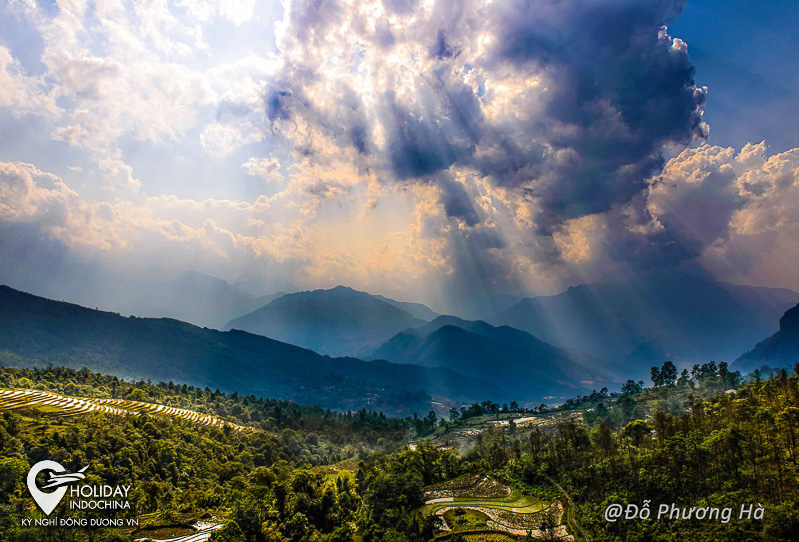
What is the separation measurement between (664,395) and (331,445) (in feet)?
325

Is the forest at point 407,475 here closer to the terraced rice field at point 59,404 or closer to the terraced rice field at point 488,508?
the terraced rice field at point 488,508

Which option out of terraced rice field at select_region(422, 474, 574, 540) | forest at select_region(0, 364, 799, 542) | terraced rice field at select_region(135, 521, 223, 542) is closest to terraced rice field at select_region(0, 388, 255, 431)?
forest at select_region(0, 364, 799, 542)

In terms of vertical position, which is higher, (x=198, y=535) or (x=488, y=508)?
(x=488, y=508)

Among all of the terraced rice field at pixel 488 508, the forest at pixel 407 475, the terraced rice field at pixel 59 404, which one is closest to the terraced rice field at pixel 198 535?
the forest at pixel 407 475

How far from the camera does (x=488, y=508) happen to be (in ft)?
126

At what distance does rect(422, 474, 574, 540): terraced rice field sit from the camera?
32.8 meters

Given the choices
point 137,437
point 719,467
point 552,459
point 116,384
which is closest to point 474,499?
point 552,459

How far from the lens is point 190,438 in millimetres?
69312

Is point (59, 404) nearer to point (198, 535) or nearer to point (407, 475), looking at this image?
point (198, 535)

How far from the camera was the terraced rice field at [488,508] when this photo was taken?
3278 cm

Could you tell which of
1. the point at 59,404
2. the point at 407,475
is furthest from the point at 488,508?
the point at 59,404

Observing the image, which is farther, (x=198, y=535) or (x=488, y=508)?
(x=488, y=508)

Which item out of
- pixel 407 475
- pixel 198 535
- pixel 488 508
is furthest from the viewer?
pixel 407 475

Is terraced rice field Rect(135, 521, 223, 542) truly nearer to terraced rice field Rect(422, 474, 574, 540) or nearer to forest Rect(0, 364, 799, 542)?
forest Rect(0, 364, 799, 542)
